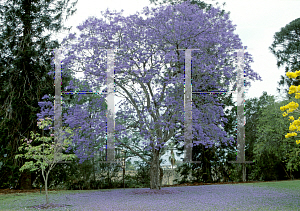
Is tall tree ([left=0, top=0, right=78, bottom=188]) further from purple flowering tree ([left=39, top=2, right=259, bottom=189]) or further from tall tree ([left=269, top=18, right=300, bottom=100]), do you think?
tall tree ([left=269, top=18, right=300, bottom=100])

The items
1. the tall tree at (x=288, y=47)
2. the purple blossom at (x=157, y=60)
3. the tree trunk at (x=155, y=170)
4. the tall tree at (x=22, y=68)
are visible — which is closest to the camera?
the purple blossom at (x=157, y=60)

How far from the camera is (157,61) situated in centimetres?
941

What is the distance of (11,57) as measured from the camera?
12531 mm

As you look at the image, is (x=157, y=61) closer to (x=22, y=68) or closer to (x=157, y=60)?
(x=157, y=60)

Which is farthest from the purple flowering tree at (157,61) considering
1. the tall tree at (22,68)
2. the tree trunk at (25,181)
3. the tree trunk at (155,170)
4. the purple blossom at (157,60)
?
the tree trunk at (25,181)

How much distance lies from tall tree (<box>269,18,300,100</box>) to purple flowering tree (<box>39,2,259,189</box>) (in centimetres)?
1158

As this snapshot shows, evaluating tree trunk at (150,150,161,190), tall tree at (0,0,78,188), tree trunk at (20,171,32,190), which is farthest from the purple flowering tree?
tree trunk at (20,171,32,190)

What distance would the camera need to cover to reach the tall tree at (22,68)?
476 inches

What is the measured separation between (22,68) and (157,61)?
6313mm

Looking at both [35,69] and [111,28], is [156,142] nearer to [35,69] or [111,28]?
[111,28]

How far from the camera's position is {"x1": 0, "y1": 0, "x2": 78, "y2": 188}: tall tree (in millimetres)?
12078

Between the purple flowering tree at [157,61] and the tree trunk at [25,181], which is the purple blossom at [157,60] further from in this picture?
the tree trunk at [25,181]

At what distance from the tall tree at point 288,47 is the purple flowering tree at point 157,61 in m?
11.6

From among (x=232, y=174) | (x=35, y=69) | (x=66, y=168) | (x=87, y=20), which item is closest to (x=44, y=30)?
(x=35, y=69)
